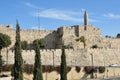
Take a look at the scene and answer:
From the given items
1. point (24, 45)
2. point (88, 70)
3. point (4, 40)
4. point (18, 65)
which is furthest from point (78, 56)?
point (18, 65)

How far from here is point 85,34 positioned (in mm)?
71688

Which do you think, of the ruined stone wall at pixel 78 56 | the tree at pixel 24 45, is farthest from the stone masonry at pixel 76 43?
Answer: the tree at pixel 24 45

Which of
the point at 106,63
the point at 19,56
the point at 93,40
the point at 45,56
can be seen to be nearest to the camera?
the point at 19,56

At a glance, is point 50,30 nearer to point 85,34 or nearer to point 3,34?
point 85,34

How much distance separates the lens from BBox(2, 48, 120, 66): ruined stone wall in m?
56.9

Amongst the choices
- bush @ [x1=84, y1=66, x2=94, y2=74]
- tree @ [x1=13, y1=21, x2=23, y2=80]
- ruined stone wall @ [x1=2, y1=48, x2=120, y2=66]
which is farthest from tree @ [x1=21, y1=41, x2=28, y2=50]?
tree @ [x1=13, y1=21, x2=23, y2=80]

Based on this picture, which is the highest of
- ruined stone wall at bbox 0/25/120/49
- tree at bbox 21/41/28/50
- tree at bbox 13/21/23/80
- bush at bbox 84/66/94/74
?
ruined stone wall at bbox 0/25/120/49

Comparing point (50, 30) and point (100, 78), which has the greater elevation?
point (50, 30)

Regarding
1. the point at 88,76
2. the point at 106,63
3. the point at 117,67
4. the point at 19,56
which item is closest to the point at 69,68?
the point at 88,76

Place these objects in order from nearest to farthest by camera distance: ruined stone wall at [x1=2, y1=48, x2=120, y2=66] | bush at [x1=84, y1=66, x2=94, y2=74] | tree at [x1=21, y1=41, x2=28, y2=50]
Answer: ruined stone wall at [x1=2, y1=48, x2=120, y2=66] < bush at [x1=84, y1=66, x2=94, y2=74] < tree at [x1=21, y1=41, x2=28, y2=50]

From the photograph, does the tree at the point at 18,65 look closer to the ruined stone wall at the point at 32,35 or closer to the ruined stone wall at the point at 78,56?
the ruined stone wall at the point at 78,56

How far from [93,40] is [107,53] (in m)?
4.15

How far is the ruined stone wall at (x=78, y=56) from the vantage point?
56.9 m

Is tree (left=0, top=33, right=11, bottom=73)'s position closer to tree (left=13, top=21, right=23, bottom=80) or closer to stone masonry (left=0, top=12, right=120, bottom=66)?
stone masonry (left=0, top=12, right=120, bottom=66)
